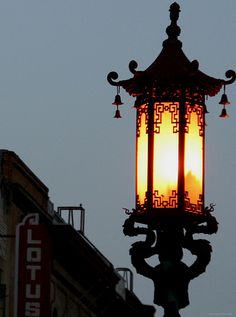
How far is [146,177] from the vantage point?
11.0 meters

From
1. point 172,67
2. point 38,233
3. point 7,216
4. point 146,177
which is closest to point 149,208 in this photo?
point 146,177

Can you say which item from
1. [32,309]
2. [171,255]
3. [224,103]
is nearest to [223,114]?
[224,103]

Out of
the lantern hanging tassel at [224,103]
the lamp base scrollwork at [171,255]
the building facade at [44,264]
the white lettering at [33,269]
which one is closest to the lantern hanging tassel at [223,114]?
the lantern hanging tassel at [224,103]

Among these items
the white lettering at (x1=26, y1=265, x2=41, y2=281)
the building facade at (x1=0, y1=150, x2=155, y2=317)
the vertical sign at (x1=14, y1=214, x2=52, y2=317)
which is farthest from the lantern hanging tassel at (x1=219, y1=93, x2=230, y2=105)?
the white lettering at (x1=26, y1=265, x2=41, y2=281)

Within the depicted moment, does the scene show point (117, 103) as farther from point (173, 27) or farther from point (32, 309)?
point (32, 309)

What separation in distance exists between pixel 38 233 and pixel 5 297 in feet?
19.6

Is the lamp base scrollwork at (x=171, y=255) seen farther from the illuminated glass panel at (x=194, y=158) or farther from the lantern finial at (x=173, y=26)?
the lantern finial at (x=173, y=26)

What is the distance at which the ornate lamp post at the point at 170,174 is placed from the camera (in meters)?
10.9

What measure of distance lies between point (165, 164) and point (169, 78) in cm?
74

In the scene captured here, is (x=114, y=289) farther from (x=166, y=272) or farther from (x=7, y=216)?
(x=166, y=272)

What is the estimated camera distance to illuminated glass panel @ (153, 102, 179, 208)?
429 inches

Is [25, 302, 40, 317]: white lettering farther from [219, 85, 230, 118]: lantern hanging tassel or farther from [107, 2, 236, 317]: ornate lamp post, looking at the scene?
[107, 2, 236, 317]: ornate lamp post

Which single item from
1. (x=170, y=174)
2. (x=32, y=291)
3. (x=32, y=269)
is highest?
(x=32, y=269)

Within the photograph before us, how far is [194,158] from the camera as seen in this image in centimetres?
1107
